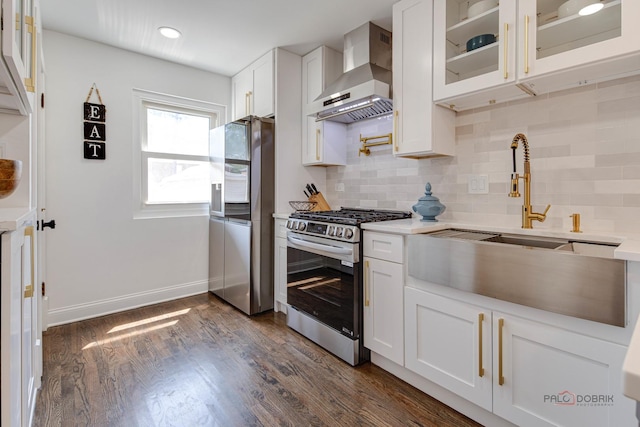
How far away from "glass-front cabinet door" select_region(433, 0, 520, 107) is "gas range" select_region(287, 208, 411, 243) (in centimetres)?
90

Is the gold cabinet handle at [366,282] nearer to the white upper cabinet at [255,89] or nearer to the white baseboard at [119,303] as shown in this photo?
the white upper cabinet at [255,89]

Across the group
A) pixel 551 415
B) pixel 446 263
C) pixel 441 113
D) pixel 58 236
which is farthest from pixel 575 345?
pixel 58 236

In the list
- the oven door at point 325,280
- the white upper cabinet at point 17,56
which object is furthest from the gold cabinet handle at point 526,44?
the white upper cabinet at point 17,56

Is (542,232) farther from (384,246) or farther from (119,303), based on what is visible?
(119,303)

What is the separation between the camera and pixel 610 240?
4.82 feet

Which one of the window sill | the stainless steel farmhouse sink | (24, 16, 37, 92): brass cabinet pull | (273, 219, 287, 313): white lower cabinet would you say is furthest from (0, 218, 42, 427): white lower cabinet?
the window sill

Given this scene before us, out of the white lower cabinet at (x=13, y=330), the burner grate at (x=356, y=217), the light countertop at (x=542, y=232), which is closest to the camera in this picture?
the white lower cabinet at (x=13, y=330)

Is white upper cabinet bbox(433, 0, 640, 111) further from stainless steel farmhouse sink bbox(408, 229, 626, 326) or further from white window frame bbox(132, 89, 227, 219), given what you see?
white window frame bbox(132, 89, 227, 219)

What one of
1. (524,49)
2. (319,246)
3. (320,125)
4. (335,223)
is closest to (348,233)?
(335,223)

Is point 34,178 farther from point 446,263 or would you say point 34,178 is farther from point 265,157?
point 446,263

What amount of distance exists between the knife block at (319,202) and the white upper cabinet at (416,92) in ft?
3.63

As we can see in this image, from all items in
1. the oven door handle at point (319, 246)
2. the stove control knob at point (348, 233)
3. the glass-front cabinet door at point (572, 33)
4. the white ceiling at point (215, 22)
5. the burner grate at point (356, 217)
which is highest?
the white ceiling at point (215, 22)

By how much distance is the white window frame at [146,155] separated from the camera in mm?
3123

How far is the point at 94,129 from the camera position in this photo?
9.34ft
